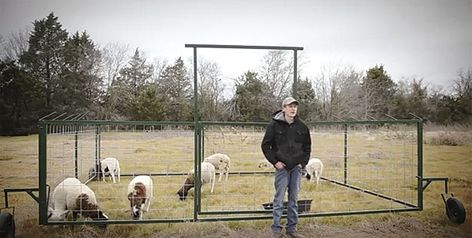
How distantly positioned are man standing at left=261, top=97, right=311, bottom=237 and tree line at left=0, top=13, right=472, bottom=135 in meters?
6.96

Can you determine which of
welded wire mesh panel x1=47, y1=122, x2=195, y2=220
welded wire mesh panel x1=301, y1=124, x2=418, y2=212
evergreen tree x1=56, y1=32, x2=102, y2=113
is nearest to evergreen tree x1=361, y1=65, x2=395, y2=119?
welded wire mesh panel x1=301, y1=124, x2=418, y2=212

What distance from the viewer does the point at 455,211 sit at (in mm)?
6371

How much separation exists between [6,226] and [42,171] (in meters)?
0.82

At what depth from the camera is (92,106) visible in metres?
20.8

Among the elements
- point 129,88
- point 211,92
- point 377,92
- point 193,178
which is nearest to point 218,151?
point 193,178

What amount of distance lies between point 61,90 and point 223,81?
1443cm

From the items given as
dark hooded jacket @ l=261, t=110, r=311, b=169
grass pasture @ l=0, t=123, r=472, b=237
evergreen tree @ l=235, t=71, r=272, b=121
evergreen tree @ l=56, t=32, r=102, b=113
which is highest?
evergreen tree @ l=56, t=32, r=102, b=113

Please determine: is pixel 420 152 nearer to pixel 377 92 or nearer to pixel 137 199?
pixel 137 199

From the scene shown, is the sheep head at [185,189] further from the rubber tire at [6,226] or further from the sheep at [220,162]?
the rubber tire at [6,226]

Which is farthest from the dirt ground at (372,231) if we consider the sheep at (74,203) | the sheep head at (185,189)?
the sheep head at (185,189)

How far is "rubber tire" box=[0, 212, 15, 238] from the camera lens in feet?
16.3

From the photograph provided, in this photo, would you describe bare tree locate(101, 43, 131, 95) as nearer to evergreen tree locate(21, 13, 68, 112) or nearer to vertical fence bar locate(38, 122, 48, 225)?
evergreen tree locate(21, 13, 68, 112)

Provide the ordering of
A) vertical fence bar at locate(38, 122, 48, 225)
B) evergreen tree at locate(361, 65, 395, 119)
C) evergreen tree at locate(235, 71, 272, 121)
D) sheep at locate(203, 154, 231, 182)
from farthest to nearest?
evergreen tree at locate(361, 65, 395, 119), evergreen tree at locate(235, 71, 272, 121), sheep at locate(203, 154, 231, 182), vertical fence bar at locate(38, 122, 48, 225)

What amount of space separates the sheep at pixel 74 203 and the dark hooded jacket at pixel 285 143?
2.77m
